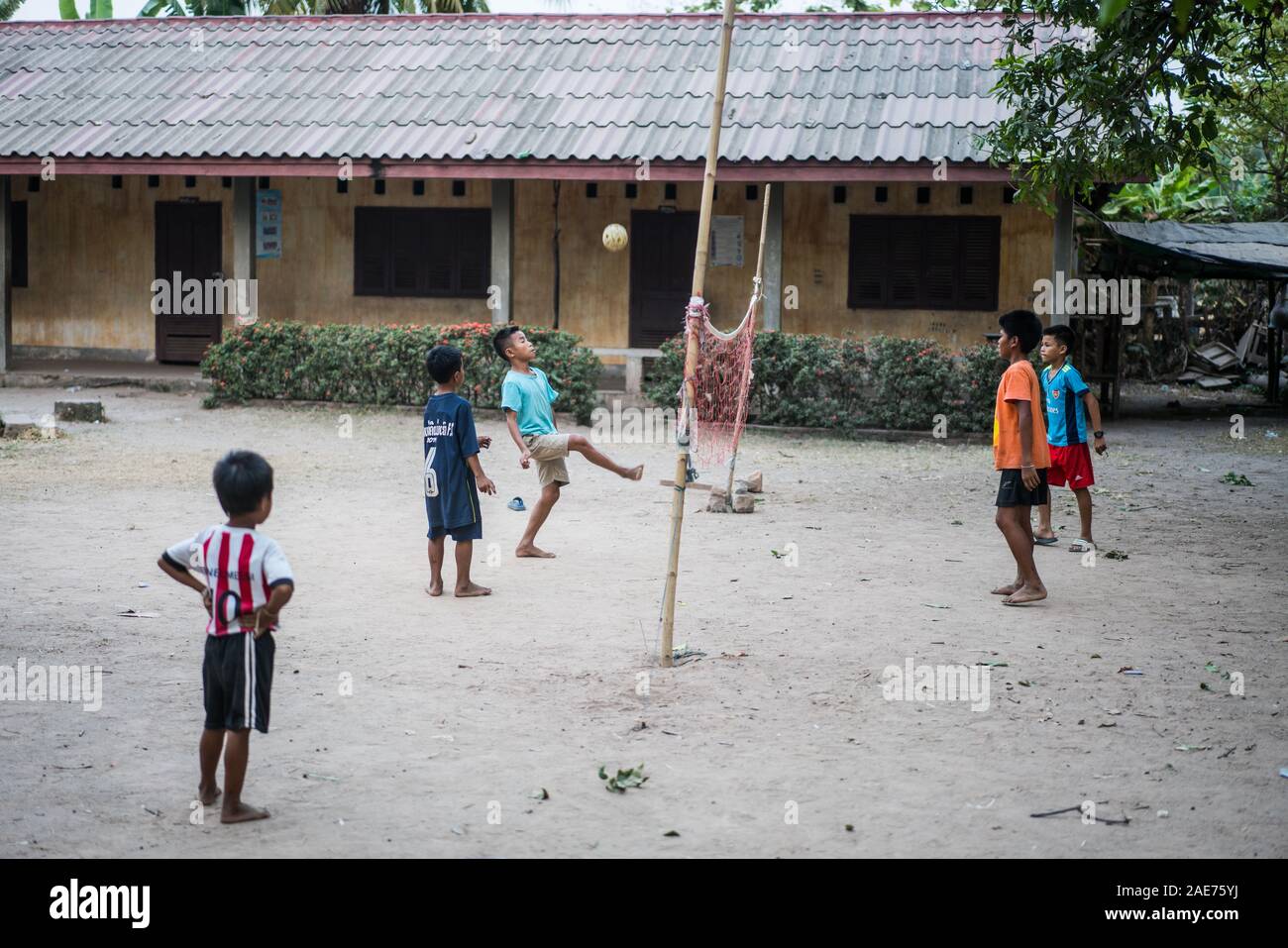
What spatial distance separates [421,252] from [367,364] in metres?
3.55

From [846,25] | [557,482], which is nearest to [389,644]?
[557,482]

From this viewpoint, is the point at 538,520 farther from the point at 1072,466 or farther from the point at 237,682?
the point at 237,682

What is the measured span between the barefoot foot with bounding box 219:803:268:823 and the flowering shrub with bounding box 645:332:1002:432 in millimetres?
11090

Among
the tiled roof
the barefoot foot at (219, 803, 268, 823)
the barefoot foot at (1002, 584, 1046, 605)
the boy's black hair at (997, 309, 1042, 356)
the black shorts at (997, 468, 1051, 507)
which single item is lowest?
the barefoot foot at (219, 803, 268, 823)

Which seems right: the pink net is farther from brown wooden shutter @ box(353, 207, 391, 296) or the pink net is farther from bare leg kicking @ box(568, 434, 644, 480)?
brown wooden shutter @ box(353, 207, 391, 296)

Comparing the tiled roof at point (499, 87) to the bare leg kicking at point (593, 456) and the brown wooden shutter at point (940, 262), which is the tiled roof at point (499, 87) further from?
the bare leg kicking at point (593, 456)

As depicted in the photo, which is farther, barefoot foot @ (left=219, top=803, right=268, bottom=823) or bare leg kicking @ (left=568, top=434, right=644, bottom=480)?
bare leg kicking @ (left=568, top=434, right=644, bottom=480)

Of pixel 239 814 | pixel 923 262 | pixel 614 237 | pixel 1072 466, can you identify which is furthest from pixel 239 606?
pixel 923 262

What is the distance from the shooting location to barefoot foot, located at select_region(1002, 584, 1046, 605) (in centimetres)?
762

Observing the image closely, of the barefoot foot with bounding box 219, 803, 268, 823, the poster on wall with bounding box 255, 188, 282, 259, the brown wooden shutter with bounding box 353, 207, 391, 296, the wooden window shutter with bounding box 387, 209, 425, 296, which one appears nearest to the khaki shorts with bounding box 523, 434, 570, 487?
the barefoot foot with bounding box 219, 803, 268, 823

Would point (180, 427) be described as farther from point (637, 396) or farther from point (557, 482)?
point (557, 482)

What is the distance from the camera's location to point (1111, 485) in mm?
12094

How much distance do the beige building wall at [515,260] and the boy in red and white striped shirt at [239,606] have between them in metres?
14.2
